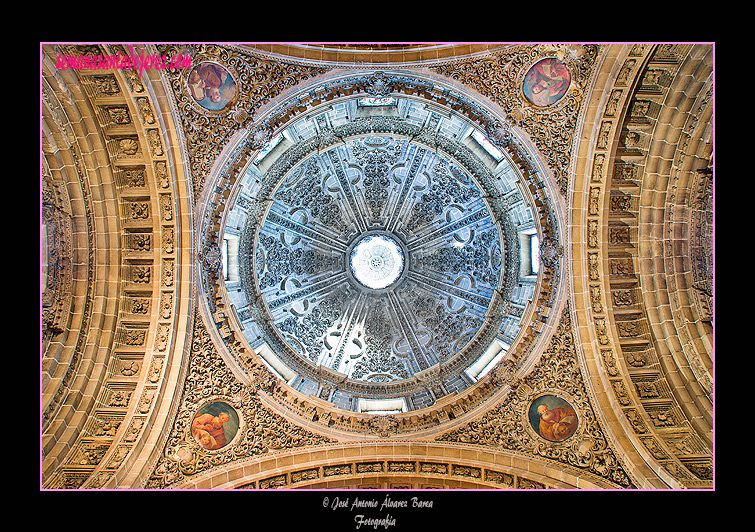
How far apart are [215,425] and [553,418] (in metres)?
9.23

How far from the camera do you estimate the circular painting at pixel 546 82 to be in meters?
12.1

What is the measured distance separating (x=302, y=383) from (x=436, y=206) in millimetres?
7854

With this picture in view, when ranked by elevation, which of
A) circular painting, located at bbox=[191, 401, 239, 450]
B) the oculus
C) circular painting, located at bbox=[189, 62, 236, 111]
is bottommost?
circular painting, located at bbox=[191, 401, 239, 450]

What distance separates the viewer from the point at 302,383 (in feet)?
48.9

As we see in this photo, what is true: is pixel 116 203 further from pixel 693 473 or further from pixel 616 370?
pixel 693 473

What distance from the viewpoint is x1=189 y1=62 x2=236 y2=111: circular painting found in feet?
39.6

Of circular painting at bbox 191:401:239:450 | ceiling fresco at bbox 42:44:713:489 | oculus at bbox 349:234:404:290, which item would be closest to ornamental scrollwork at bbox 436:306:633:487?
ceiling fresco at bbox 42:44:713:489

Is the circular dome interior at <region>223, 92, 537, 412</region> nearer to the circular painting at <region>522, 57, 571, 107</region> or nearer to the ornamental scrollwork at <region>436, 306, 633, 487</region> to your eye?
the ornamental scrollwork at <region>436, 306, 633, 487</region>

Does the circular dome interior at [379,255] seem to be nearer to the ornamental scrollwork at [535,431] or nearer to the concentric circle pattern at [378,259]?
the concentric circle pattern at [378,259]

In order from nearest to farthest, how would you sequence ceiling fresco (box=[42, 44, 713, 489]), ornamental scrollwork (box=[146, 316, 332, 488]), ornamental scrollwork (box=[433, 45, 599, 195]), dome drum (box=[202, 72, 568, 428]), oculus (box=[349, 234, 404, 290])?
ornamental scrollwork (box=[433, 45, 599, 195]), ceiling fresco (box=[42, 44, 713, 489]), ornamental scrollwork (box=[146, 316, 332, 488]), dome drum (box=[202, 72, 568, 428]), oculus (box=[349, 234, 404, 290])

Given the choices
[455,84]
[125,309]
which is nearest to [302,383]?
[125,309]

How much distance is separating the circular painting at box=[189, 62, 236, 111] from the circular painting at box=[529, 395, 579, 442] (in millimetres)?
11611

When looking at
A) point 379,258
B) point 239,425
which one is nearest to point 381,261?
point 379,258

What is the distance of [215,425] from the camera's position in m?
13.1
